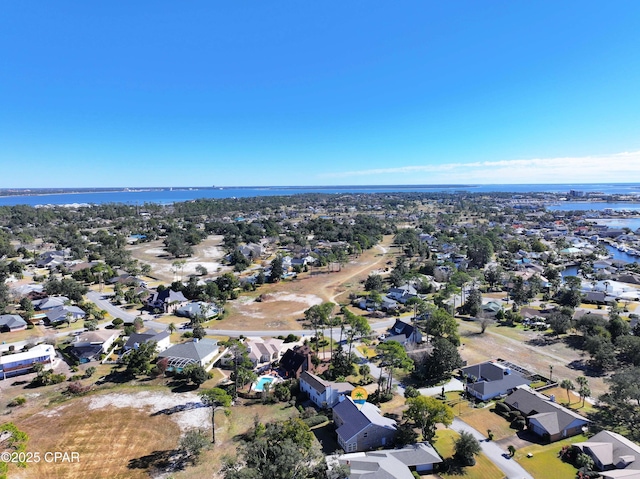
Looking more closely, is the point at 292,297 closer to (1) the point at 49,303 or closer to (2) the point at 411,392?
(2) the point at 411,392

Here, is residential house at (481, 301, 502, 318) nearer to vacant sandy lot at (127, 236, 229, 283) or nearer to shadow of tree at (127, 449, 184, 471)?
shadow of tree at (127, 449, 184, 471)

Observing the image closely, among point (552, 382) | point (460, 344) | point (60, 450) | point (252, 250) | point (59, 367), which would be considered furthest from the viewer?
point (252, 250)

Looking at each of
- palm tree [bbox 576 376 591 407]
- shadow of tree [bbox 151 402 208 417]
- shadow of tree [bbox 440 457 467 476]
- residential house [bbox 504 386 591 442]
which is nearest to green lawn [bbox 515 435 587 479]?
residential house [bbox 504 386 591 442]

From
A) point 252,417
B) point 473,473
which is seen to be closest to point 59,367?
point 252,417

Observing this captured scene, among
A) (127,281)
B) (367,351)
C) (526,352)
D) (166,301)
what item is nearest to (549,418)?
(526,352)

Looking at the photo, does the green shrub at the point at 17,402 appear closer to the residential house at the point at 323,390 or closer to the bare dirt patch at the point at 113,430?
the bare dirt patch at the point at 113,430

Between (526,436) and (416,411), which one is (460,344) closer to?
(526,436)
